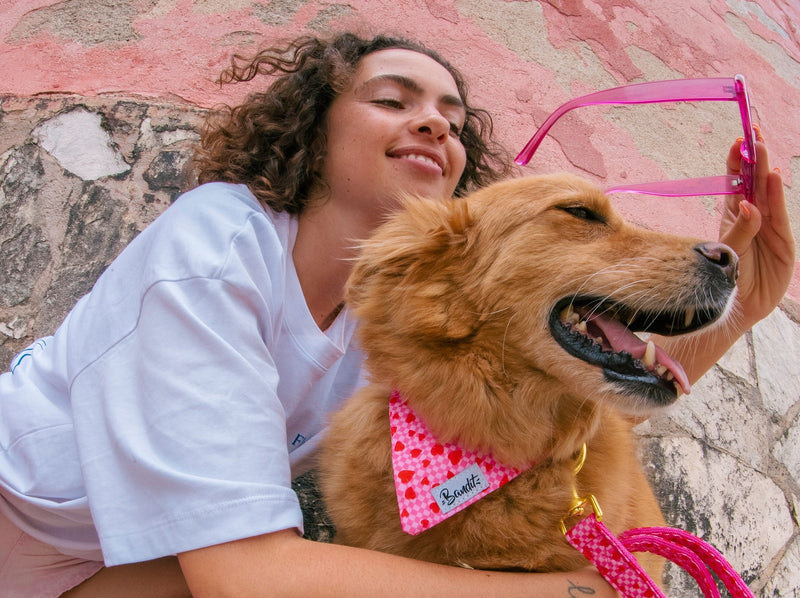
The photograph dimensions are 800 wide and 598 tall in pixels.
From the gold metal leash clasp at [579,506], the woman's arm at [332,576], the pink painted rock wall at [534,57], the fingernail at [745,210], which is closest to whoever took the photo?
the woman's arm at [332,576]

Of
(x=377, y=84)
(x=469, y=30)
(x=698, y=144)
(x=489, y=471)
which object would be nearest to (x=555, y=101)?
(x=469, y=30)

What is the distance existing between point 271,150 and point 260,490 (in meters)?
1.31

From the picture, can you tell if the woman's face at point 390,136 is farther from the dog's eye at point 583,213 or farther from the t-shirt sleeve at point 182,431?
the t-shirt sleeve at point 182,431

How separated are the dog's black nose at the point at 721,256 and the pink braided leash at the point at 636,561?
638mm

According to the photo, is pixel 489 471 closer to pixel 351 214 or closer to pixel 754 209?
pixel 351 214

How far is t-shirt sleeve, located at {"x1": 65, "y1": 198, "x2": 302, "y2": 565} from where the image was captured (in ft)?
4.13

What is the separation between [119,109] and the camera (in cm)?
274

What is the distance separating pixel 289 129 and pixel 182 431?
126cm

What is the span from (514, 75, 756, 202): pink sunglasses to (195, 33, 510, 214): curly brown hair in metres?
0.80

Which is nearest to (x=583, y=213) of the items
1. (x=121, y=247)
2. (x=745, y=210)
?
(x=745, y=210)

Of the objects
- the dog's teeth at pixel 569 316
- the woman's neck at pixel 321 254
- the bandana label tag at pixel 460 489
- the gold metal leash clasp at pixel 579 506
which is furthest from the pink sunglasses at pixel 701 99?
the bandana label tag at pixel 460 489

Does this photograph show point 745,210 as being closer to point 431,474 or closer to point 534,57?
point 431,474

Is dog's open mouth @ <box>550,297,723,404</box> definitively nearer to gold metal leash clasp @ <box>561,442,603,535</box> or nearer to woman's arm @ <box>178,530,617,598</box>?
gold metal leash clasp @ <box>561,442,603,535</box>

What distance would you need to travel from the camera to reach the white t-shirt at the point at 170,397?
4.20 feet
